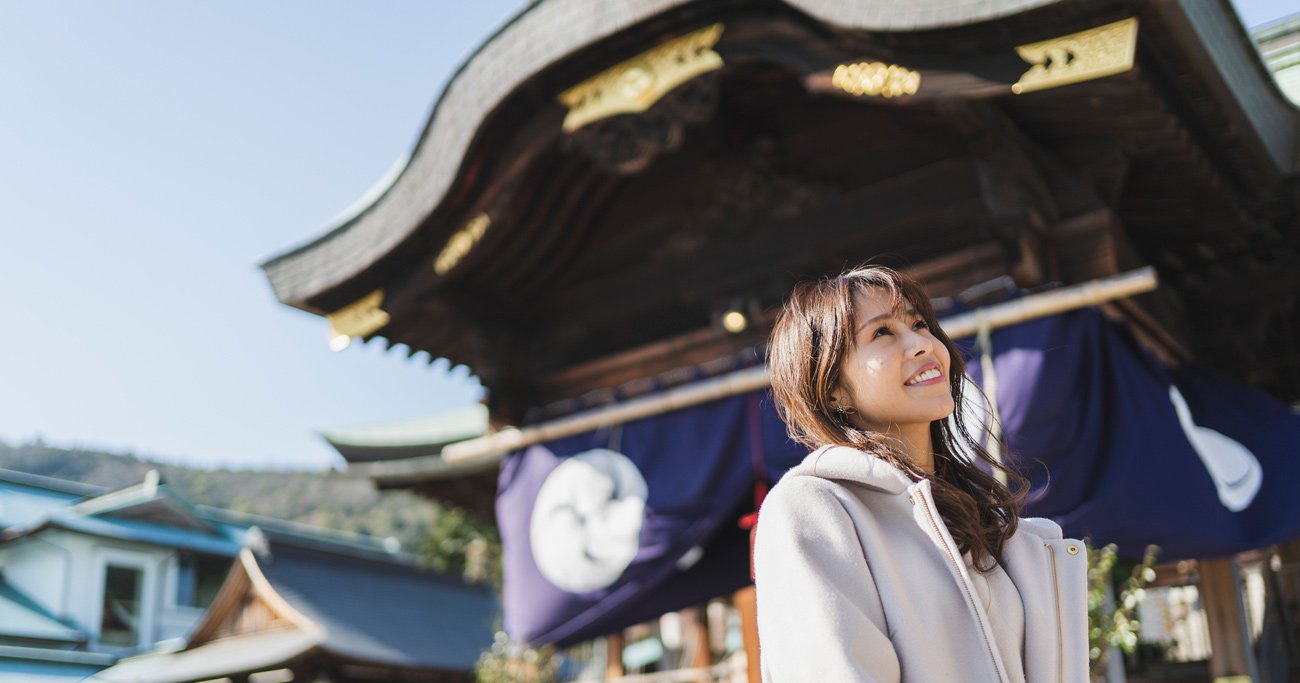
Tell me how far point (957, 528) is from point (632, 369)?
5.00 meters

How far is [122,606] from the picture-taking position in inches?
938

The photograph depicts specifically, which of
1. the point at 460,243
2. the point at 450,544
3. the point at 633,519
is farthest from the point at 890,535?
the point at 450,544

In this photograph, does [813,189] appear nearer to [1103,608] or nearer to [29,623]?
[1103,608]

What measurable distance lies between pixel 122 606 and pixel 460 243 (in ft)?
Answer: 68.9

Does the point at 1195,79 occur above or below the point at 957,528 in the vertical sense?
above

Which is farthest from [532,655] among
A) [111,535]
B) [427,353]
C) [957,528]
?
[111,535]

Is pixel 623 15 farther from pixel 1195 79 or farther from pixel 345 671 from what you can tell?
pixel 345 671

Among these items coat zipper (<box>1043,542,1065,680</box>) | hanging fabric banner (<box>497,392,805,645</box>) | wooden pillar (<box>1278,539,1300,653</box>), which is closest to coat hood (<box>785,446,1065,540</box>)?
coat zipper (<box>1043,542,1065,680</box>)

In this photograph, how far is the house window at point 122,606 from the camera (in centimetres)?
2330

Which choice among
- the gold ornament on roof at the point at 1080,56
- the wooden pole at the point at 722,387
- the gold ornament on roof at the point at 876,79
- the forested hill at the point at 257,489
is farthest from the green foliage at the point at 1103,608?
the forested hill at the point at 257,489

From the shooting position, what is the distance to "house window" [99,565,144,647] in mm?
23297

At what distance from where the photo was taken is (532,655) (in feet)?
25.5

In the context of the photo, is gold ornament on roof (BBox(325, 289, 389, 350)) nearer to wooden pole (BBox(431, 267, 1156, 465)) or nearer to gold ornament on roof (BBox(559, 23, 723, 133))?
wooden pole (BBox(431, 267, 1156, 465))

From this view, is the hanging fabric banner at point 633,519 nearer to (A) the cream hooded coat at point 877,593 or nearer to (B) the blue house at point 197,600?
(A) the cream hooded coat at point 877,593
